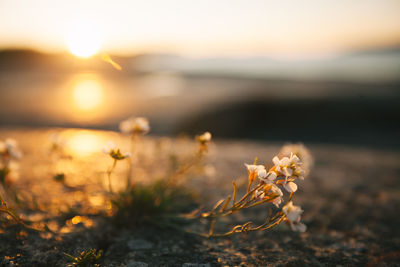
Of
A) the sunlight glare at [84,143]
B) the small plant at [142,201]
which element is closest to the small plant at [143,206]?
the small plant at [142,201]

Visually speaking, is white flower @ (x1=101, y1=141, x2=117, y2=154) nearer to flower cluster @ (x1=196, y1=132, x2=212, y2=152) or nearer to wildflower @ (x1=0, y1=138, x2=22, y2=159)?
flower cluster @ (x1=196, y1=132, x2=212, y2=152)

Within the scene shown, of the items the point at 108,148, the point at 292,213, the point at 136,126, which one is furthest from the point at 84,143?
the point at 292,213

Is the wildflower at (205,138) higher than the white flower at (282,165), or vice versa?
the wildflower at (205,138)

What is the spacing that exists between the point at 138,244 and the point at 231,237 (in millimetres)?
608

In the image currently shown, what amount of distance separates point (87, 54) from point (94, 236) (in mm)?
1125

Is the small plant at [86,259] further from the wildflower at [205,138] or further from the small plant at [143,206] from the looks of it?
the wildflower at [205,138]

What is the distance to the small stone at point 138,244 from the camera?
166 centimetres

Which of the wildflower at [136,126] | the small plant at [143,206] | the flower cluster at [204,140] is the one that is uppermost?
the wildflower at [136,126]

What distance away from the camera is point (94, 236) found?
1750mm

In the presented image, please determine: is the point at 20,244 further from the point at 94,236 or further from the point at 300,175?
the point at 300,175

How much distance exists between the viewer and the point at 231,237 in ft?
6.00

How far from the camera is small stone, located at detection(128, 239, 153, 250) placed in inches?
65.2

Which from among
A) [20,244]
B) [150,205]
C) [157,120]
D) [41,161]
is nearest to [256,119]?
[157,120]

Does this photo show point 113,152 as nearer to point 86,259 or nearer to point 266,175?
point 86,259
